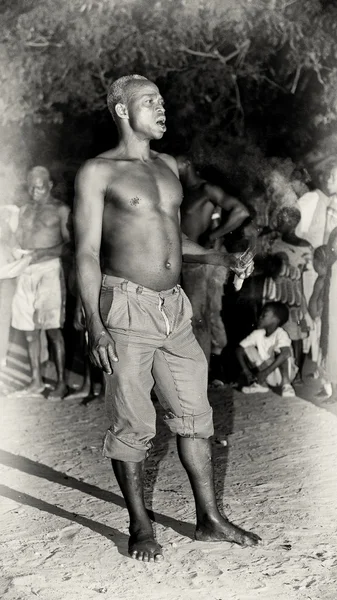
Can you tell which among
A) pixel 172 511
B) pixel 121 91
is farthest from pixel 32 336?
pixel 121 91

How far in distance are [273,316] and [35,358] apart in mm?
2096

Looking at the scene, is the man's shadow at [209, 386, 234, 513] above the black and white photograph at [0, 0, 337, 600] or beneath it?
beneath

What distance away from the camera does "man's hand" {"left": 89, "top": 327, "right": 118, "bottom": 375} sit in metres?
3.80

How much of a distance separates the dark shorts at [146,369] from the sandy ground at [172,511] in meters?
0.50

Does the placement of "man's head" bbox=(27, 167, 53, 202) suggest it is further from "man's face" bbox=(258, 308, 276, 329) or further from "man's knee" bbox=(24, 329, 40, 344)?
"man's face" bbox=(258, 308, 276, 329)

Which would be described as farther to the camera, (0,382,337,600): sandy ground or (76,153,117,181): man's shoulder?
(76,153,117,181): man's shoulder

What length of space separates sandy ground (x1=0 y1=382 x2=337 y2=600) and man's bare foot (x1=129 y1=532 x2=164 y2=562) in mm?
38

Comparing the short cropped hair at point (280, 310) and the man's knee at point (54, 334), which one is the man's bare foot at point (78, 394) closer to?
the man's knee at point (54, 334)

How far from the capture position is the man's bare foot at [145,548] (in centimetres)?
385

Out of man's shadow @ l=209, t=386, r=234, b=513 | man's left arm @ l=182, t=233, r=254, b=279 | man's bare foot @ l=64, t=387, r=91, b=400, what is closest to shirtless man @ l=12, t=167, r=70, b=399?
man's bare foot @ l=64, t=387, r=91, b=400

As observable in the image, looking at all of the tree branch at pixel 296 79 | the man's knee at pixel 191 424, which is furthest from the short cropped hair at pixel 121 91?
the tree branch at pixel 296 79

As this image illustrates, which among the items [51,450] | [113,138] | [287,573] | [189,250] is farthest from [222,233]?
[113,138]

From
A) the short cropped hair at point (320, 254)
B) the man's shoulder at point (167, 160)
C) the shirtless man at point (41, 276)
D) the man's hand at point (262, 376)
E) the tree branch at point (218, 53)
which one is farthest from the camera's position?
the tree branch at point (218, 53)

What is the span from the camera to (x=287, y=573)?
12.0 ft
